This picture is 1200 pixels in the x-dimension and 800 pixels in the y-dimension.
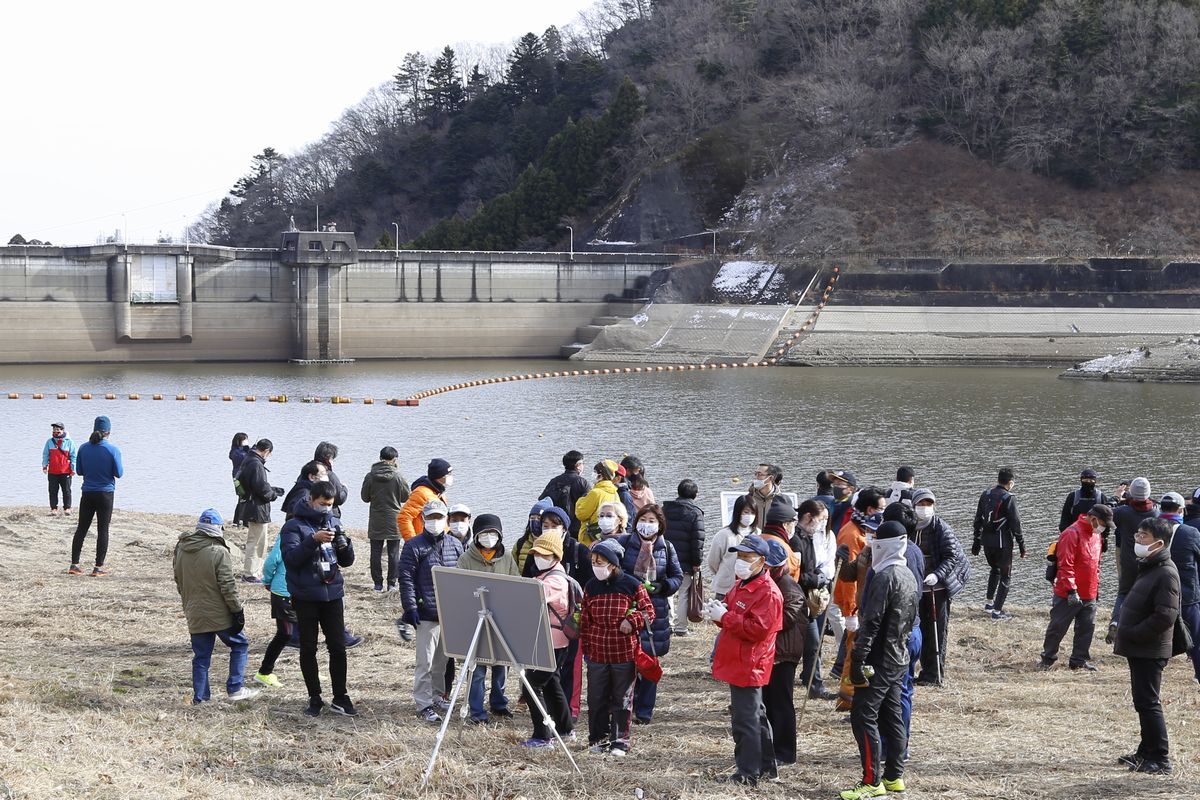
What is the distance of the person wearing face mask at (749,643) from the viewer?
26.3ft

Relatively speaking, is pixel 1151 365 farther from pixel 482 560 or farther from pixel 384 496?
pixel 482 560

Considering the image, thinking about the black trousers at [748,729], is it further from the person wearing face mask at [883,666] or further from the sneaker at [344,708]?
the sneaker at [344,708]

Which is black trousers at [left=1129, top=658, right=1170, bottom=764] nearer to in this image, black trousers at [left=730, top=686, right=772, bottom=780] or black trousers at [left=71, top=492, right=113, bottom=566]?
black trousers at [left=730, top=686, right=772, bottom=780]

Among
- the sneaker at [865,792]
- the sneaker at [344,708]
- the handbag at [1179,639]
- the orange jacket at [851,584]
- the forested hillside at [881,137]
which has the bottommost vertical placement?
the sneaker at [865,792]

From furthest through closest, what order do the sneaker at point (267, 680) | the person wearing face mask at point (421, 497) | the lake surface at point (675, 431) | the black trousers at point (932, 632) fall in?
the lake surface at point (675, 431) < the person wearing face mask at point (421, 497) < the black trousers at point (932, 632) < the sneaker at point (267, 680)

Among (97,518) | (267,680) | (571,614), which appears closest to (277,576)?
(267,680)

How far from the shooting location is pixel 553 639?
8.87 m

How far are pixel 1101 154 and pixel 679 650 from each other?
246 ft

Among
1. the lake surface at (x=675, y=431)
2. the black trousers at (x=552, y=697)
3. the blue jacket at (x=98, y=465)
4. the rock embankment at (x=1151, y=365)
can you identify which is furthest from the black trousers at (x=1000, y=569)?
the rock embankment at (x=1151, y=365)

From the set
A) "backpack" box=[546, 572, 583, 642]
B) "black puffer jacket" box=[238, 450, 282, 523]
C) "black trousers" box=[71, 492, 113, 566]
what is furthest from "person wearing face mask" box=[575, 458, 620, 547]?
"black trousers" box=[71, 492, 113, 566]

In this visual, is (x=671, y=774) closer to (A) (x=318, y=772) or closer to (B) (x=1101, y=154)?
(A) (x=318, y=772)

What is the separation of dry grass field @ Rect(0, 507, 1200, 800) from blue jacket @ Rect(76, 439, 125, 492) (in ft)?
7.42

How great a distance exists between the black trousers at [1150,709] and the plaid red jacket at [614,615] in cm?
341

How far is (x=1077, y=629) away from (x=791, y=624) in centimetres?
486
